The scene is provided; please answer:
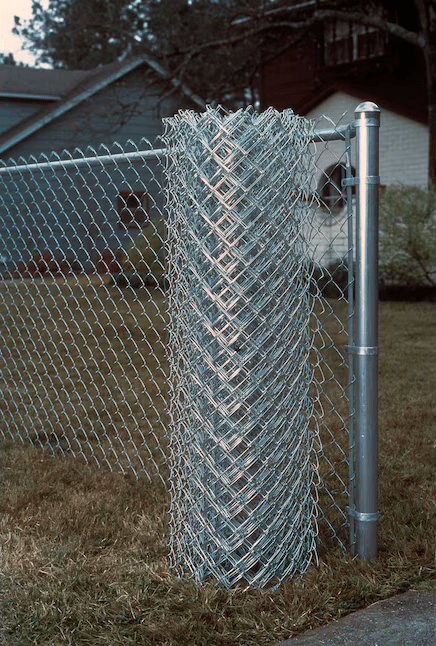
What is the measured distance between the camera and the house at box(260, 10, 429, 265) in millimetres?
14148

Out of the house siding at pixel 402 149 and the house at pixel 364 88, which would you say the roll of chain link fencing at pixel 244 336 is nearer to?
the house at pixel 364 88

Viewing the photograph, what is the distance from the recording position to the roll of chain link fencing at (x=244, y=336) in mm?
2471

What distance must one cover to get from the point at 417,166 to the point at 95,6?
14.7m

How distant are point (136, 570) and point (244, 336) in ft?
3.06

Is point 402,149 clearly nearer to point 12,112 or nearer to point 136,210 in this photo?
point 12,112

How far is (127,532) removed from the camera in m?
3.06

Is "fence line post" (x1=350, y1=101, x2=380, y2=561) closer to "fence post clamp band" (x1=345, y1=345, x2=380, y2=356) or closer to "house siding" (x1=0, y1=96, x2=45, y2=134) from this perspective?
"fence post clamp band" (x1=345, y1=345, x2=380, y2=356)

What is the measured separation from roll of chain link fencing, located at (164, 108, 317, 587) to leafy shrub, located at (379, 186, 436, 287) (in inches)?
324

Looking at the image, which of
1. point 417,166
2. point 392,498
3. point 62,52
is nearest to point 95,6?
point 62,52

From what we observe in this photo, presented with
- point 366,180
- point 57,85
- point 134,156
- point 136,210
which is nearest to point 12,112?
point 57,85

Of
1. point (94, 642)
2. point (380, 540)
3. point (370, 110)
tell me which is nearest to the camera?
point (94, 642)

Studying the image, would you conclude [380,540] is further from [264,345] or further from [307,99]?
[307,99]

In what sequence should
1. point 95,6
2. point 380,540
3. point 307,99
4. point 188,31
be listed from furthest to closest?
point 95,6 < point 188,31 < point 307,99 < point 380,540

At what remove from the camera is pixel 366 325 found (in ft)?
A: 8.36
